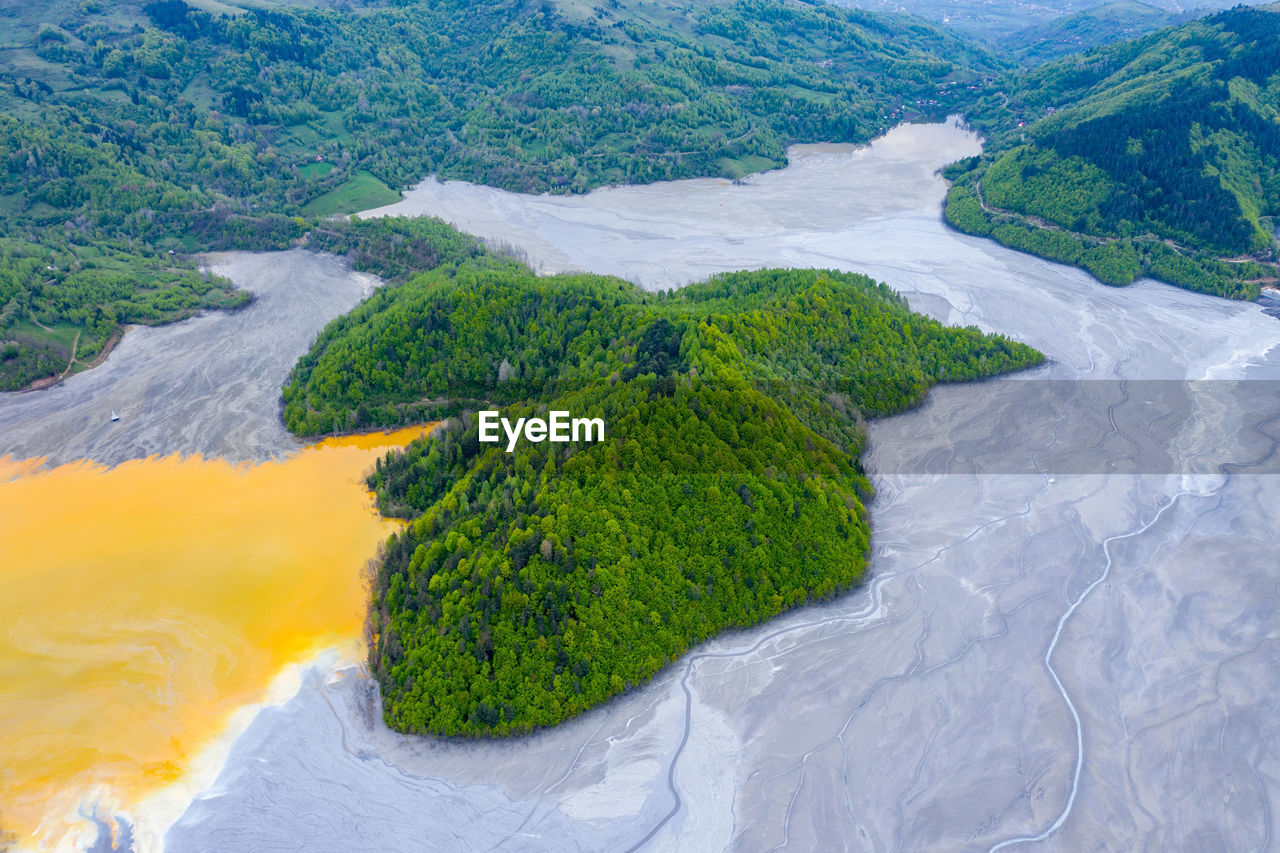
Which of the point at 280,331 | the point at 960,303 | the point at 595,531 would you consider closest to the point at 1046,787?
the point at 595,531

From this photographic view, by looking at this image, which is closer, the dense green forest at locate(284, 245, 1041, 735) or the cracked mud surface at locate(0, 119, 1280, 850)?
the cracked mud surface at locate(0, 119, 1280, 850)

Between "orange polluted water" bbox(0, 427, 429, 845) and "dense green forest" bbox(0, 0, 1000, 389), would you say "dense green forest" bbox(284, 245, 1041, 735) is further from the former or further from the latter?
"dense green forest" bbox(0, 0, 1000, 389)

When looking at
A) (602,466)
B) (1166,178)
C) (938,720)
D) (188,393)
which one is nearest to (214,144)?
(188,393)

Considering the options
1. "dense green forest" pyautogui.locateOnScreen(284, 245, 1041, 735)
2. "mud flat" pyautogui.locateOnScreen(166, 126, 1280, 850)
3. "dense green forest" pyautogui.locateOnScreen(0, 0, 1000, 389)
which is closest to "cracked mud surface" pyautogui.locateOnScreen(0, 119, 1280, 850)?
"mud flat" pyautogui.locateOnScreen(166, 126, 1280, 850)

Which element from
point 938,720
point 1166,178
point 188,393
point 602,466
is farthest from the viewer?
point 1166,178

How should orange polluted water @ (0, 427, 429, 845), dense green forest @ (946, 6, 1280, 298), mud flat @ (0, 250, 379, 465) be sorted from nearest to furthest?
1. orange polluted water @ (0, 427, 429, 845)
2. mud flat @ (0, 250, 379, 465)
3. dense green forest @ (946, 6, 1280, 298)

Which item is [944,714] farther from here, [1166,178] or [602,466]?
[1166,178]

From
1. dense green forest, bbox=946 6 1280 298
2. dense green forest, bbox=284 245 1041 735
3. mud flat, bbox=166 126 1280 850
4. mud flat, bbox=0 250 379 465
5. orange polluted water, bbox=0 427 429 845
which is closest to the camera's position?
mud flat, bbox=166 126 1280 850
